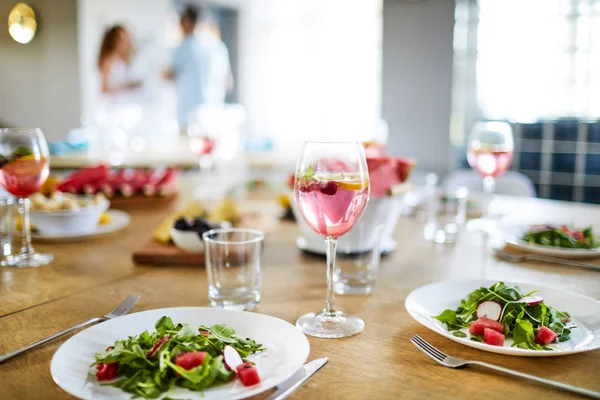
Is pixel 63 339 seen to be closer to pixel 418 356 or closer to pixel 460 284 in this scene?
pixel 418 356

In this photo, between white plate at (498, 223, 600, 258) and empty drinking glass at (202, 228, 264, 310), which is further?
white plate at (498, 223, 600, 258)

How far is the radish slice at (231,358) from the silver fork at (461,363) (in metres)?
0.27

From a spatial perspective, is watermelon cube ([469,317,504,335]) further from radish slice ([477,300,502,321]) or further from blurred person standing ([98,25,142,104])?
blurred person standing ([98,25,142,104])

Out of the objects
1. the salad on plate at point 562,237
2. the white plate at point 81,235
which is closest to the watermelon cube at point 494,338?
the salad on plate at point 562,237

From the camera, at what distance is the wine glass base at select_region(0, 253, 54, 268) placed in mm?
1341

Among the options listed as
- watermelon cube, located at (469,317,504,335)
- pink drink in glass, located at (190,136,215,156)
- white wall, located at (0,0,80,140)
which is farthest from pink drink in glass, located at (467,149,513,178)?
white wall, located at (0,0,80,140)

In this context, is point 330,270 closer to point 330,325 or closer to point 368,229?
point 330,325

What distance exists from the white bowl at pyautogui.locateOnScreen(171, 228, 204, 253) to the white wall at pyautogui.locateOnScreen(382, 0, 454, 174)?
3.94 metres

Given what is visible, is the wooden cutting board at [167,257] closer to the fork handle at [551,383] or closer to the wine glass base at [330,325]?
the wine glass base at [330,325]

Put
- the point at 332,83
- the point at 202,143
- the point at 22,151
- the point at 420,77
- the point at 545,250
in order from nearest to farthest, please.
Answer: the point at 22,151, the point at 545,250, the point at 202,143, the point at 420,77, the point at 332,83

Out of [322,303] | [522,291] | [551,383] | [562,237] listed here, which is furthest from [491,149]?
[551,383]

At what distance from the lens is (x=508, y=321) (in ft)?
2.85

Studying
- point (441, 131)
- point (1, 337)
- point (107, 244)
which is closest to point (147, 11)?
point (441, 131)

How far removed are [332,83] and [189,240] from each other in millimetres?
6032
